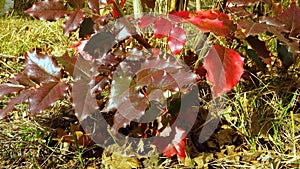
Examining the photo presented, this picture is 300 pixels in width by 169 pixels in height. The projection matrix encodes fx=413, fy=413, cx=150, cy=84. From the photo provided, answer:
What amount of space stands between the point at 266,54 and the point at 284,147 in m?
0.40

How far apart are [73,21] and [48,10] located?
0.30 ft

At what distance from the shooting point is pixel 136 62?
3.90 ft

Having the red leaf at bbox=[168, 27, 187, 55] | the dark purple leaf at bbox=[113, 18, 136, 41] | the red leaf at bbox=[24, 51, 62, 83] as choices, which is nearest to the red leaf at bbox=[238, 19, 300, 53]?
the red leaf at bbox=[168, 27, 187, 55]

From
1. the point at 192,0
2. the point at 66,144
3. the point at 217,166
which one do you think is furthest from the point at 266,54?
the point at 192,0

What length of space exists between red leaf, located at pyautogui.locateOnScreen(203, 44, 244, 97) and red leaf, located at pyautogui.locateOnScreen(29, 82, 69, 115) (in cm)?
42

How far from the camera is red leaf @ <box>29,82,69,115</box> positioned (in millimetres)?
1146

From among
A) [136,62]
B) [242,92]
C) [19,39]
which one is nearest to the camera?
[136,62]

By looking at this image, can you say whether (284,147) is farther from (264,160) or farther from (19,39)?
(19,39)

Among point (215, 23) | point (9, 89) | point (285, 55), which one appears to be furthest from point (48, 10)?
point (285, 55)

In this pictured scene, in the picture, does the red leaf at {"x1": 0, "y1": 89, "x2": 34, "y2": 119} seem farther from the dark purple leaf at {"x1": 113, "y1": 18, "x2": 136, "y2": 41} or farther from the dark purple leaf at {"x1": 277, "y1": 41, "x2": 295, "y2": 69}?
the dark purple leaf at {"x1": 277, "y1": 41, "x2": 295, "y2": 69}

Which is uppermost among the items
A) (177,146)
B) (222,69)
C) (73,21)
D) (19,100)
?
(73,21)

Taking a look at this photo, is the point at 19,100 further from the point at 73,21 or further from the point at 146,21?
the point at 146,21

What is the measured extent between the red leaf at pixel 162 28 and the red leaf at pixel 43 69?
33 centimetres

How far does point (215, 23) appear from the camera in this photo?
115 centimetres
